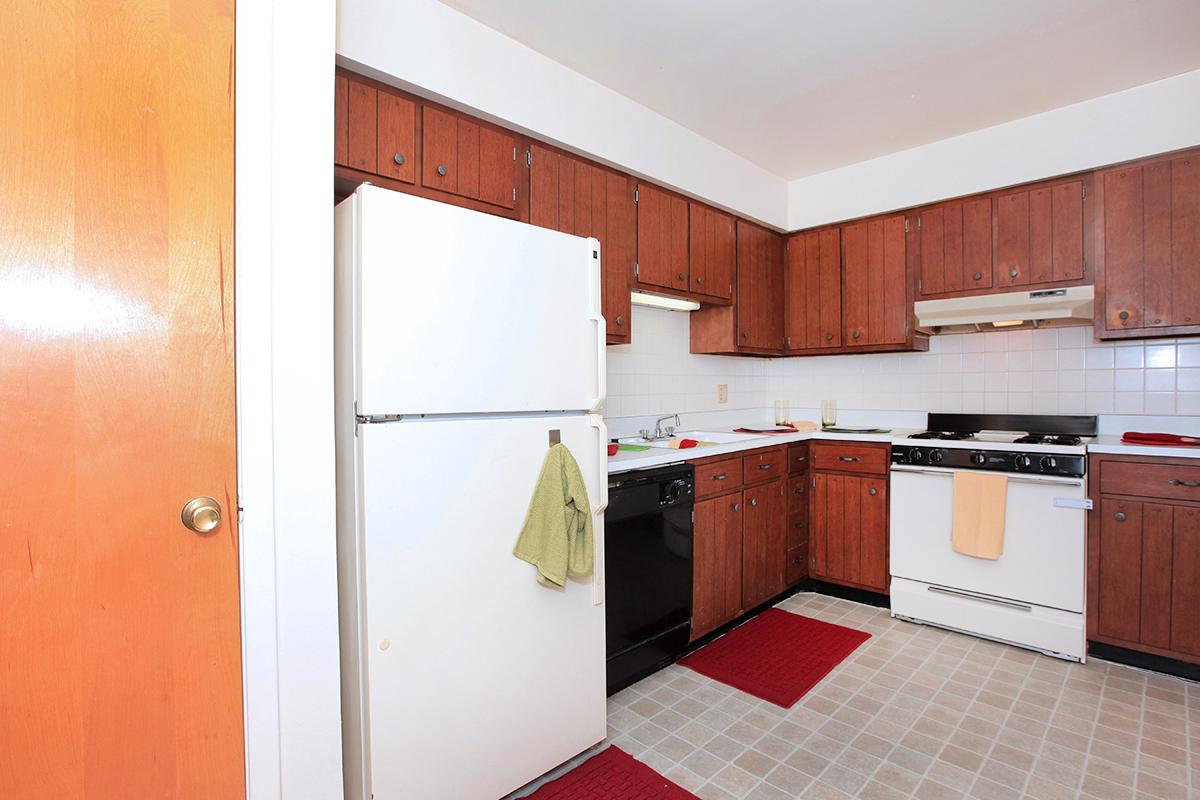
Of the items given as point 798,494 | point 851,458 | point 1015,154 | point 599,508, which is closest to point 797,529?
point 798,494

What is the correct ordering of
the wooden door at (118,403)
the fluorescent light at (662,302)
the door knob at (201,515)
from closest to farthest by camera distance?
the wooden door at (118,403) → the door knob at (201,515) → the fluorescent light at (662,302)

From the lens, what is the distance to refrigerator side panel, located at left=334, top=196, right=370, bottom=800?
4.75 ft

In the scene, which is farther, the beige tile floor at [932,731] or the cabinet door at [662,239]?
the cabinet door at [662,239]

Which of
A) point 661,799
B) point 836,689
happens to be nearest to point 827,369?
point 836,689

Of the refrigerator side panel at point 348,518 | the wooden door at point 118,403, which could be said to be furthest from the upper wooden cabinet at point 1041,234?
the wooden door at point 118,403

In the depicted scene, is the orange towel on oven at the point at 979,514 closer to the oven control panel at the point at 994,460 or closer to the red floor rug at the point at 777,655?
the oven control panel at the point at 994,460

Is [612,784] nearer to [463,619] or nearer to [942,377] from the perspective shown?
[463,619]

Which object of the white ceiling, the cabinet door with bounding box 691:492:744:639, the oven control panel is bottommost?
the cabinet door with bounding box 691:492:744:639

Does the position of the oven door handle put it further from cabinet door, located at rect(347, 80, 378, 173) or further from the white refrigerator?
cabinet door, located at rect(347, 80, 378, 173)

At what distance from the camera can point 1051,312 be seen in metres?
2.94

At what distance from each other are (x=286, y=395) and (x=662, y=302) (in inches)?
92.6

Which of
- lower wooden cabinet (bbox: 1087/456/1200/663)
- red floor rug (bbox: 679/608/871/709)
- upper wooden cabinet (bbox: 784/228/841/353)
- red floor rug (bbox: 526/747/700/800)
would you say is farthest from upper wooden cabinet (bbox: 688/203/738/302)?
red floor rug (bbox: 526/747/700/800)

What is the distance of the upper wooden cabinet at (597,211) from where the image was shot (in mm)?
2426

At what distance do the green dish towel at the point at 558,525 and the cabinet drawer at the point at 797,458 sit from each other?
1.93 metres
